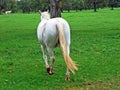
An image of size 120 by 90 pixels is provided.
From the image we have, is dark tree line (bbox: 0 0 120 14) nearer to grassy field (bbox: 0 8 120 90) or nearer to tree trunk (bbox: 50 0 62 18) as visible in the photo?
tree trunk (bbox: 50 0 62 18)

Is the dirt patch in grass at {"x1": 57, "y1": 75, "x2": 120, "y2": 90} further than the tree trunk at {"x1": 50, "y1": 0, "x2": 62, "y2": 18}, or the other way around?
the tree trunk at {"x1": 50, "y1": 0, "x2": 62, "y2": 18}

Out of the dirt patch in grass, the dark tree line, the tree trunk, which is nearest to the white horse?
the dirt patch in grass

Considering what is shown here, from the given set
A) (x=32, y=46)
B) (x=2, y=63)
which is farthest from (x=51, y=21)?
(x=32, y=46)

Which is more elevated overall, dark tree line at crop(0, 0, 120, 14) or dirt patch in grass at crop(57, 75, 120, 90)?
dirt patch in grass at crop(57, 75, 120, 90)

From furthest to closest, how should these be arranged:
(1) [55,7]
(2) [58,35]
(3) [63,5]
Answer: (3) [63,5] → (1) [55,7] → (2) [58,35]

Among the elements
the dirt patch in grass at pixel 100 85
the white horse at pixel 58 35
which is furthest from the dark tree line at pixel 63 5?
the dirt patch in grass at pixel 100 85

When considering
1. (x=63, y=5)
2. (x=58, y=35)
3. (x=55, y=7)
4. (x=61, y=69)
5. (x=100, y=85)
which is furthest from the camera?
(x=63, y=5)

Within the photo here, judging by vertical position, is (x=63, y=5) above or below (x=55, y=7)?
below

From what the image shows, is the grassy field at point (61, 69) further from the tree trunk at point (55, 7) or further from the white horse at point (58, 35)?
the tree trunk at point (55, 7)

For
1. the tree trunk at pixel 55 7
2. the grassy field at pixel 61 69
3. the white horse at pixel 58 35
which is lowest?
the grassy field at pixel 61 69

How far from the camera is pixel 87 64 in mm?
12688

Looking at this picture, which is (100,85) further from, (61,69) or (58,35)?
(61,69)

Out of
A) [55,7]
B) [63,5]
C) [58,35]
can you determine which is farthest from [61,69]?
[63,5]

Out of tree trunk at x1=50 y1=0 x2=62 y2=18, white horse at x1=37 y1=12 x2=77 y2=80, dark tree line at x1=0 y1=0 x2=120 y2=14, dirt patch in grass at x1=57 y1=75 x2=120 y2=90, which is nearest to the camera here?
dirt patch in grass at x1=57 y1=75 x2=120 y2=90
